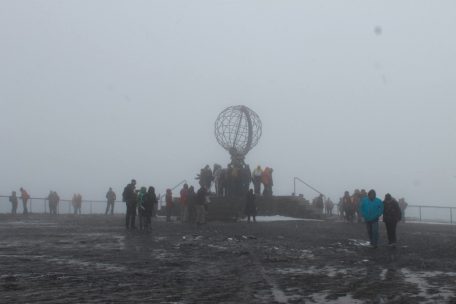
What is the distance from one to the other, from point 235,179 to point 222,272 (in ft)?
78.2

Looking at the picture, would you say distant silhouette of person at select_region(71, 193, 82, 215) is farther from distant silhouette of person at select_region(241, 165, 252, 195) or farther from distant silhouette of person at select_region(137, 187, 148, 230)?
distant silhouette of person at select_region(137, 187, 148, 230)

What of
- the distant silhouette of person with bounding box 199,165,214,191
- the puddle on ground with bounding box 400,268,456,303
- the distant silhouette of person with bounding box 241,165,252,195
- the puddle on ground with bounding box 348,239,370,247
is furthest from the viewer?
the distant silhouette of person with bounding box 241,165,252,195

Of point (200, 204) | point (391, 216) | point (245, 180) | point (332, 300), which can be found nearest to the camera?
point (332, 300)

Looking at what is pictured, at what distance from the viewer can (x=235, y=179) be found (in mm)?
34094

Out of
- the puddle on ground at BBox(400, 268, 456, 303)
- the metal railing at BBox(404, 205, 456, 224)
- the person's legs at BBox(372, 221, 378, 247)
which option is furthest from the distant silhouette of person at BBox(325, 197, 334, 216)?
the puddle on ground at BBox(400, 268, 456, 303)

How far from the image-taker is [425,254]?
14.1m

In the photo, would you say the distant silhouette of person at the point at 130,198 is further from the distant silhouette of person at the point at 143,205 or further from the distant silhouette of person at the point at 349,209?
the distant silhouette of person at the point at 349,209

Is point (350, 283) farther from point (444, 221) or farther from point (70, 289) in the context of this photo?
point (444, 221)

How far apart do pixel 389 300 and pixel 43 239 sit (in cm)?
1223

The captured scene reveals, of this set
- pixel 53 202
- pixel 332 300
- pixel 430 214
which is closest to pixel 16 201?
pixel 53 202

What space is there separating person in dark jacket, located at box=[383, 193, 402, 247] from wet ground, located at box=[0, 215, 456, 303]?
1.70ft

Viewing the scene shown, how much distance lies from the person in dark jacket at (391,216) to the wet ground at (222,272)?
518 mm

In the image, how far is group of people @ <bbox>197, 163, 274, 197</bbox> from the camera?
111 feet

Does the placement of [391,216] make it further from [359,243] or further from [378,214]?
[359,243]
